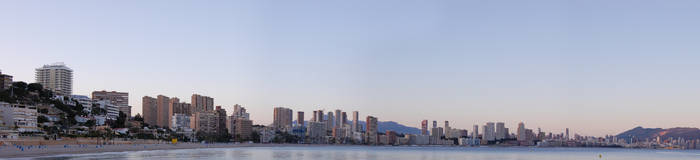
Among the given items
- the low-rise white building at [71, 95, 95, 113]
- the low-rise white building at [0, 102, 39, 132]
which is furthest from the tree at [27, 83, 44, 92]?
the low-rise white building at [0, 102, 39, 132]

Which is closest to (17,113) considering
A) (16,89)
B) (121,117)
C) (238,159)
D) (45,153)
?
(16,89)

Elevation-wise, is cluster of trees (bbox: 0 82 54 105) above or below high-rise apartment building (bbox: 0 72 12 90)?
below

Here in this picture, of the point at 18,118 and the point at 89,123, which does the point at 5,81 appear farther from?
the point at 18,118

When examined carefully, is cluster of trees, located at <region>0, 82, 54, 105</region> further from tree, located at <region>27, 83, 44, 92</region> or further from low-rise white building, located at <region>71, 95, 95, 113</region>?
low-rise white building, located at <region>71, 95, 95, 113</region>

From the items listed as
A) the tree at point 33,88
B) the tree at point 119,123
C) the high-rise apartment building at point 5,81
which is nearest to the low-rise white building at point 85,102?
the tree at point 119,123

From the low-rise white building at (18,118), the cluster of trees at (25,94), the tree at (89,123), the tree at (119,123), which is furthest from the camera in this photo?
the tree at (119,123)

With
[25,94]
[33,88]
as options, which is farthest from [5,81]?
[25,94]

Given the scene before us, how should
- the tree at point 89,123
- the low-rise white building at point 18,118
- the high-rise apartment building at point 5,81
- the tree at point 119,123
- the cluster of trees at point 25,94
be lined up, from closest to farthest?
1. the low-rise white building at point 18,118
2. the cluster of trees at point 25,94
3. the tree at point 89,123
4. the high-rise apartment building at point 5,81
5. the tree at point 119,123

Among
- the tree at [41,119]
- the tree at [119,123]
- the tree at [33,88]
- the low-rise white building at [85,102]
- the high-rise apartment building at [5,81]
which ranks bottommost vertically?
the tree at [119,123]

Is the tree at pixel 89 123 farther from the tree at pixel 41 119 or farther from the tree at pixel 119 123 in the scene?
the tree at pixel 119 123

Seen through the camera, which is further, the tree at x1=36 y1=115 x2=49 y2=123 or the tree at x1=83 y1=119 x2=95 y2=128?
the tree at x1=83 y1=119 x2=95 y2=128

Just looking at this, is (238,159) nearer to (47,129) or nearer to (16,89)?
(47,129)

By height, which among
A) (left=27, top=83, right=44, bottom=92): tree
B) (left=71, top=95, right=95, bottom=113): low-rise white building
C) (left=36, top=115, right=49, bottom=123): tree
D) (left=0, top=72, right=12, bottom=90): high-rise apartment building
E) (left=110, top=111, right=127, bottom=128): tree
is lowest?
(left=110, top=111, right=127, bottom=128): tree

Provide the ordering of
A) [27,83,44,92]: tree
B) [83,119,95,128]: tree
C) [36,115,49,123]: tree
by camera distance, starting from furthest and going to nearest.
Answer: [27,83,44,92]: tree → [83,119,95,128]: tree → [36,115,49,123]: tree
